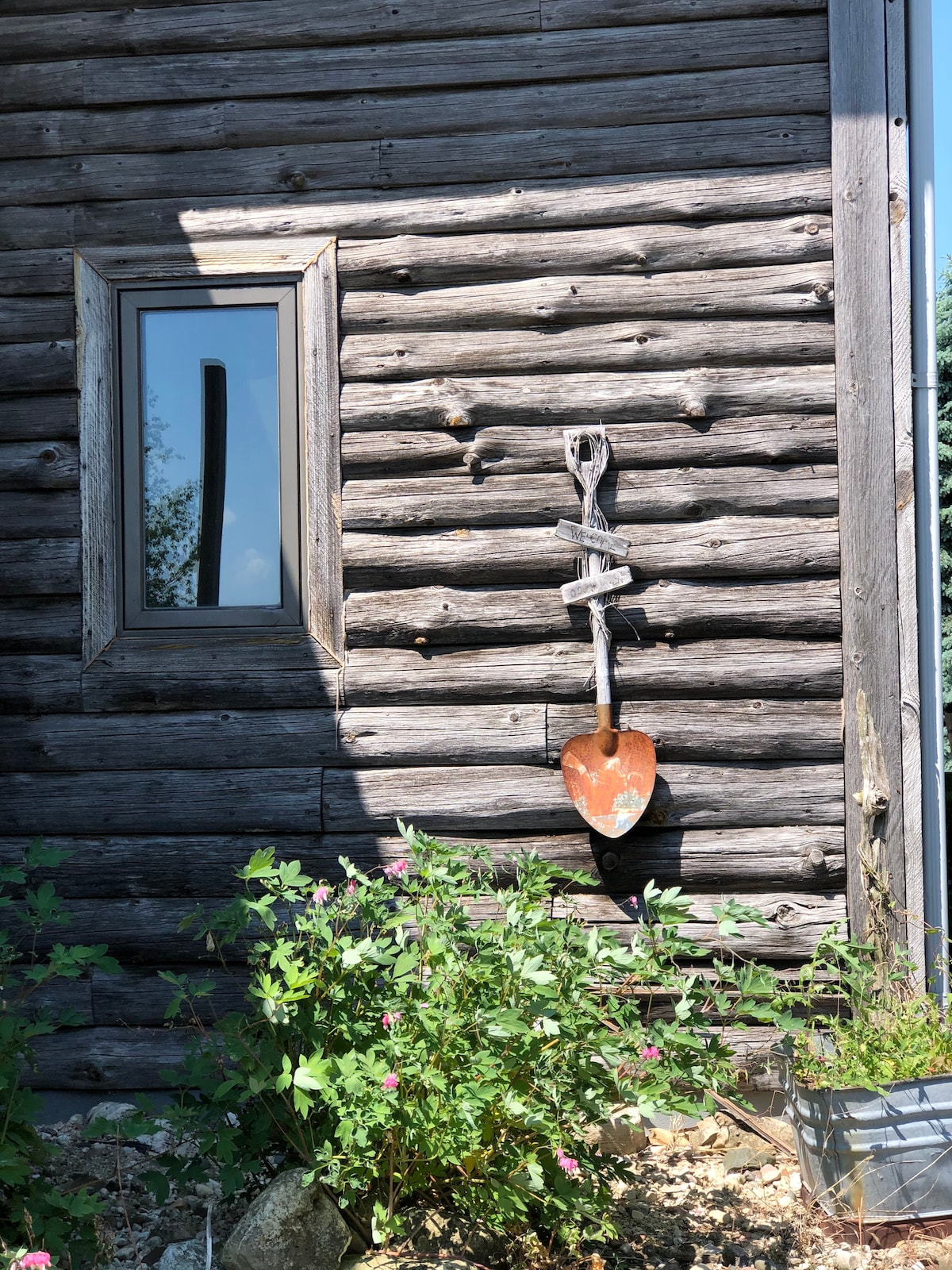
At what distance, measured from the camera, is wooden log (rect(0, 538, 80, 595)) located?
3.78 meters

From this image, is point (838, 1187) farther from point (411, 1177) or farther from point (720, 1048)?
point (411, 1177)

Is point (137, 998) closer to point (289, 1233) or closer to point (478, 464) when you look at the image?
point (289, 1233)

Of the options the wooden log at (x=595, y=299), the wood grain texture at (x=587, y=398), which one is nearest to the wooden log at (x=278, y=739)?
the wood grain texture at (x=587, y=398)

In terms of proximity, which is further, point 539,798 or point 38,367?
point 38,367

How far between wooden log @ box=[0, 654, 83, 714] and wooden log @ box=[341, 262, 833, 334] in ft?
5.16

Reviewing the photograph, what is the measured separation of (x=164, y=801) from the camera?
12.2 feet

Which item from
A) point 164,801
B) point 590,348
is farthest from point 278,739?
point 590,348

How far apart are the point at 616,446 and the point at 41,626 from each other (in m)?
2.14

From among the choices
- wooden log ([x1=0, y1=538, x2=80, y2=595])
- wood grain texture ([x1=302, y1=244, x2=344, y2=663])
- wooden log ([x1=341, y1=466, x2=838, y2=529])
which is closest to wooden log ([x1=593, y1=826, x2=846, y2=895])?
wooden log ([x1=341, y1=466, x2=838, y2=529])

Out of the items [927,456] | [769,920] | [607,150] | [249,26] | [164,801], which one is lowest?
[769,920]

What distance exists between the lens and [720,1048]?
8.13ft

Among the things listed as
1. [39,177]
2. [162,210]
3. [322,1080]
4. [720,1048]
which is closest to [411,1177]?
[322,1080]

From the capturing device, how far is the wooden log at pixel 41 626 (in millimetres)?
3785

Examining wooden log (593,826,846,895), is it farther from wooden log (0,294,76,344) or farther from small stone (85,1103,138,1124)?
wooden log (0,294,76,344)
